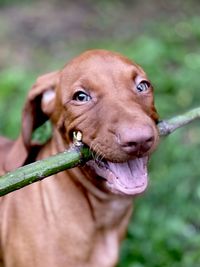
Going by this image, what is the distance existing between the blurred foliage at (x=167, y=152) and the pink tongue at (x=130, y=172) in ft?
4.65

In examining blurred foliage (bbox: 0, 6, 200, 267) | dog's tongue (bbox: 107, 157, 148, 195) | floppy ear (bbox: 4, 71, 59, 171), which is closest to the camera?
dog's tongue (bbox: 107, 157, 148, 195)

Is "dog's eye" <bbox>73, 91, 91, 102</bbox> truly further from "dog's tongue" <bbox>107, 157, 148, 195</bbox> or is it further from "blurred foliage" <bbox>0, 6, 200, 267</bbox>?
"blurred foliage" <bbox>0, 6, 200, 267</bbox>

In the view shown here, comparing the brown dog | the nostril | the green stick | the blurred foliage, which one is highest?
the green stick

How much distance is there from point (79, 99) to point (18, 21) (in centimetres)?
528

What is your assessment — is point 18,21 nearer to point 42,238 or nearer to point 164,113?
point 164,113

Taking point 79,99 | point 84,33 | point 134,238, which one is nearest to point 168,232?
point 134,238

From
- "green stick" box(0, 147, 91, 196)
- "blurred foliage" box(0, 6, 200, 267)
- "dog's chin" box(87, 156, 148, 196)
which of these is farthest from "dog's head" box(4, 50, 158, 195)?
"blurred foliage" box(0, 6, 200, 267)

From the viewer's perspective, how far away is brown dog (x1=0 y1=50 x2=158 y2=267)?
149 inches

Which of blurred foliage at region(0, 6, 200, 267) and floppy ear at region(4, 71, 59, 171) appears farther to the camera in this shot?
blurred foliage at region(0, 6, 200, 267)

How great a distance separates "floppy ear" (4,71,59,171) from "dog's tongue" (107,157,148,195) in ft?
1.91

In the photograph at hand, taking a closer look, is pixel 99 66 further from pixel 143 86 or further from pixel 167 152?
pixel 167 152

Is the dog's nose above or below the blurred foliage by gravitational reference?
above

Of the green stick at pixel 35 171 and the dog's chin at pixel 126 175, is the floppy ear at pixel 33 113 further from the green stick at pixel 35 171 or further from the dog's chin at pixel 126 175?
the green stick at pixel 35 171

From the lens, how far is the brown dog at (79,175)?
378 cm
